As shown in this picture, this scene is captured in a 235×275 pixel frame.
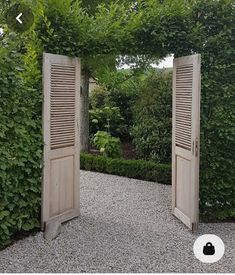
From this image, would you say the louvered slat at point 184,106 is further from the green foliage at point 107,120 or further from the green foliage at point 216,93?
the green foliage at point 107,120

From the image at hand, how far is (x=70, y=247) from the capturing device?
4.32m

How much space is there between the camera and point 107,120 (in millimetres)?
10984

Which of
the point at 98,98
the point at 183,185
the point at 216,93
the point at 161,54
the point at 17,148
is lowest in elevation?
the point at 183,185

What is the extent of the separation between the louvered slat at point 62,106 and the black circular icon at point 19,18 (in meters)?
2.54

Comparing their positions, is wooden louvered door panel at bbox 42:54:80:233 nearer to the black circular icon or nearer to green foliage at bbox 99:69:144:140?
the black circular icon

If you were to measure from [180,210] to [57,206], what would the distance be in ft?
5.25

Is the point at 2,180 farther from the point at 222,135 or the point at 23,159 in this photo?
the point at 222,135

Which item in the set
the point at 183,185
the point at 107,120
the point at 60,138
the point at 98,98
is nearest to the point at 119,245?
the point at 183,185

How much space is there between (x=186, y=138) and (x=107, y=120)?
6141mm

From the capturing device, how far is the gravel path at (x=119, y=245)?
3.84 m

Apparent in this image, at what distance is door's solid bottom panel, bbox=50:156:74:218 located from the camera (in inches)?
191

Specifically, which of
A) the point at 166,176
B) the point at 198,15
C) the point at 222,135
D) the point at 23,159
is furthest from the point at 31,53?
the point at 166,176

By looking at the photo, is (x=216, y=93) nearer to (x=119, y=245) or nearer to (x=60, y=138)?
(x=60, y=138)

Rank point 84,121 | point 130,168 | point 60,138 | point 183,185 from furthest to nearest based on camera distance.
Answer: point 84,121
point 130,168
point 183,185
point 60,138
